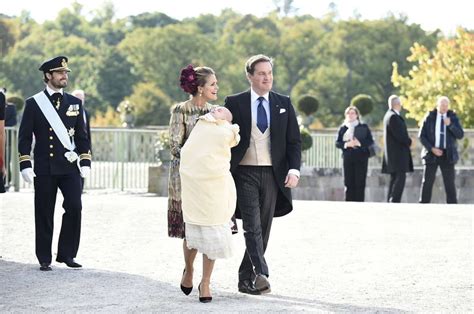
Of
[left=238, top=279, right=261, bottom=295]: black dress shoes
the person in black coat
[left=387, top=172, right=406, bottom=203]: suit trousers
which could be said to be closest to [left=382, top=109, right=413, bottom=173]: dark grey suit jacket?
[left=387, top=172, right=406, bottom=203]: suit trousers

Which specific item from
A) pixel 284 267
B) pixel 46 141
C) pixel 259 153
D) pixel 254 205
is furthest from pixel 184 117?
pixel 284 267

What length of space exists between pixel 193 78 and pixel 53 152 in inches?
81.1

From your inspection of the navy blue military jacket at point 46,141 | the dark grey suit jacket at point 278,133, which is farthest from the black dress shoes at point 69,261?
the dark grey suit jacket at point 278,133

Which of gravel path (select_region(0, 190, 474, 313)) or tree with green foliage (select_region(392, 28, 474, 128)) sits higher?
tree with green foliage (select_region(392, 28, 474, 128))

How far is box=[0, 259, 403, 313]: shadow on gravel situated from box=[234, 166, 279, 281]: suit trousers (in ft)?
0.86

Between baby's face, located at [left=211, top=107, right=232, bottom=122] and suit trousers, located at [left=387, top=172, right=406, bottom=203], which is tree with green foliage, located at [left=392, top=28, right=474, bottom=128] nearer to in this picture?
suit trousers, located at [left=387, top=172, right=406, bottom=203]

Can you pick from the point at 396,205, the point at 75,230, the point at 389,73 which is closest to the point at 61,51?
the point at 389,73

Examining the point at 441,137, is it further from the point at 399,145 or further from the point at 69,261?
the point at 69,261

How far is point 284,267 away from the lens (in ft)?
38.2

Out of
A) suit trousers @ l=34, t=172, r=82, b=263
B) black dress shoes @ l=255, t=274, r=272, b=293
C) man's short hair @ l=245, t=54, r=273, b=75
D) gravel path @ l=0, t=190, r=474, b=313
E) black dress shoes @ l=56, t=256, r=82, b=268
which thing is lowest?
gravel path @ l=0, t=190, r=474, b=313

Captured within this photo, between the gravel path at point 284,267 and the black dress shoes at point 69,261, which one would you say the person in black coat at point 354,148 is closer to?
the gravel path at point 284,267

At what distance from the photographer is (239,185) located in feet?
32.8

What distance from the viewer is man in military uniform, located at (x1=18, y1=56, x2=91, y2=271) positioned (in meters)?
11.3

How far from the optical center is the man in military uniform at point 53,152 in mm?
11297
